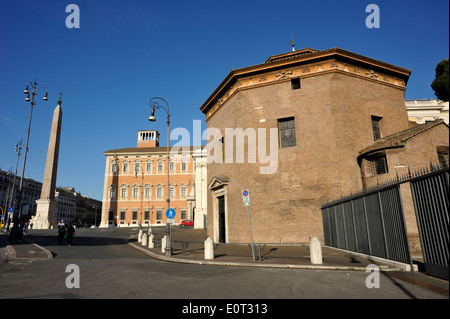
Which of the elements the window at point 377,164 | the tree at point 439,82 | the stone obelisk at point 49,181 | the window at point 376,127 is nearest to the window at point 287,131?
the window at point 377,164

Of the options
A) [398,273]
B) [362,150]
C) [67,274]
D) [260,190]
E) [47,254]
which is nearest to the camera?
[398,273]

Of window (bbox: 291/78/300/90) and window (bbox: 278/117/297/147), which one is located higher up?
window (bbox: 291/78/300/90)

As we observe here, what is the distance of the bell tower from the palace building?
22.7 ft

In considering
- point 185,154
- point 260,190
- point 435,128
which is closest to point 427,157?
point 435,128

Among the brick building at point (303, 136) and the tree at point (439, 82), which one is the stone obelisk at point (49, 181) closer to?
the brick building at point (303, 136)

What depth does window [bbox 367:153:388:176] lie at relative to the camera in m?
16.0

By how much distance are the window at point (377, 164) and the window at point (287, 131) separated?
4775 mm

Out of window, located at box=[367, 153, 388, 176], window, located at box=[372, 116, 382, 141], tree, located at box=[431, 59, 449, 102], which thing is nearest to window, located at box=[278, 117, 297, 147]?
window, located at box=[367, 153, 388, 176]

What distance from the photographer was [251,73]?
20.4m

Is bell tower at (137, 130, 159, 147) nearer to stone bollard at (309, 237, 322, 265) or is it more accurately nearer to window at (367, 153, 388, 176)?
window at (367, 153, 388, 176)

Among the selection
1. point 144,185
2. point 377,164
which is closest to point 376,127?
point 377,164

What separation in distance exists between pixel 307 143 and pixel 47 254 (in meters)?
15.7
